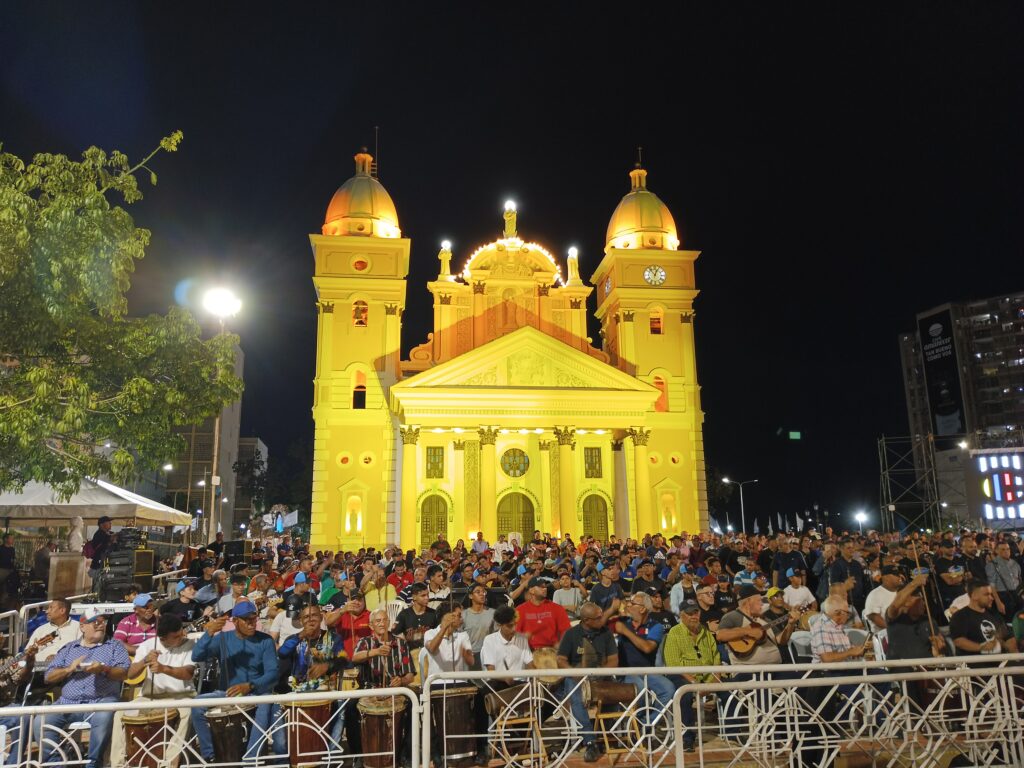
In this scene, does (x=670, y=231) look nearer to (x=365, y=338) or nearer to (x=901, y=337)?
(x=365, y=338)

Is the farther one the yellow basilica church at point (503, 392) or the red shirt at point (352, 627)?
the yellow basilica church at point (503, 392)

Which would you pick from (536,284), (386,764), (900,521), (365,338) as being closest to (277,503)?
(365,338)

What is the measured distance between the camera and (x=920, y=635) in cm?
843

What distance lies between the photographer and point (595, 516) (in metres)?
37.7

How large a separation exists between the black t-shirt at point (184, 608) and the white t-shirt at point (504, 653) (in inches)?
168

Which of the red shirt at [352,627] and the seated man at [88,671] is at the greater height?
the red shirt at [352,627]

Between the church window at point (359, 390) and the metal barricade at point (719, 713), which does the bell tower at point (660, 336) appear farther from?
Answer: the metal barricade at point (719, 713)

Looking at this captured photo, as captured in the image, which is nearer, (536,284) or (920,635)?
(920,635)

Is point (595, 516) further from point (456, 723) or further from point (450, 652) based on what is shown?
point (456, 723)

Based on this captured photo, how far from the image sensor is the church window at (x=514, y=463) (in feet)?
123

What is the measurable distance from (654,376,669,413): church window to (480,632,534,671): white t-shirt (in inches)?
1277

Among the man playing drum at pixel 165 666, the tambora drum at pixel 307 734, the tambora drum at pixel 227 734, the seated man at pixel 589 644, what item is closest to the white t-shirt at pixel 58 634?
the man playing drum at pixel 165 666

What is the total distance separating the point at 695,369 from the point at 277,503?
3465 cm

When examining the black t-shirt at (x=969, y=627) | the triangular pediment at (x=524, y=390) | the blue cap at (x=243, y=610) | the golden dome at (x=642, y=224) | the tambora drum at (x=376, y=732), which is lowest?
the tambora drum at (x=376, y=732)
